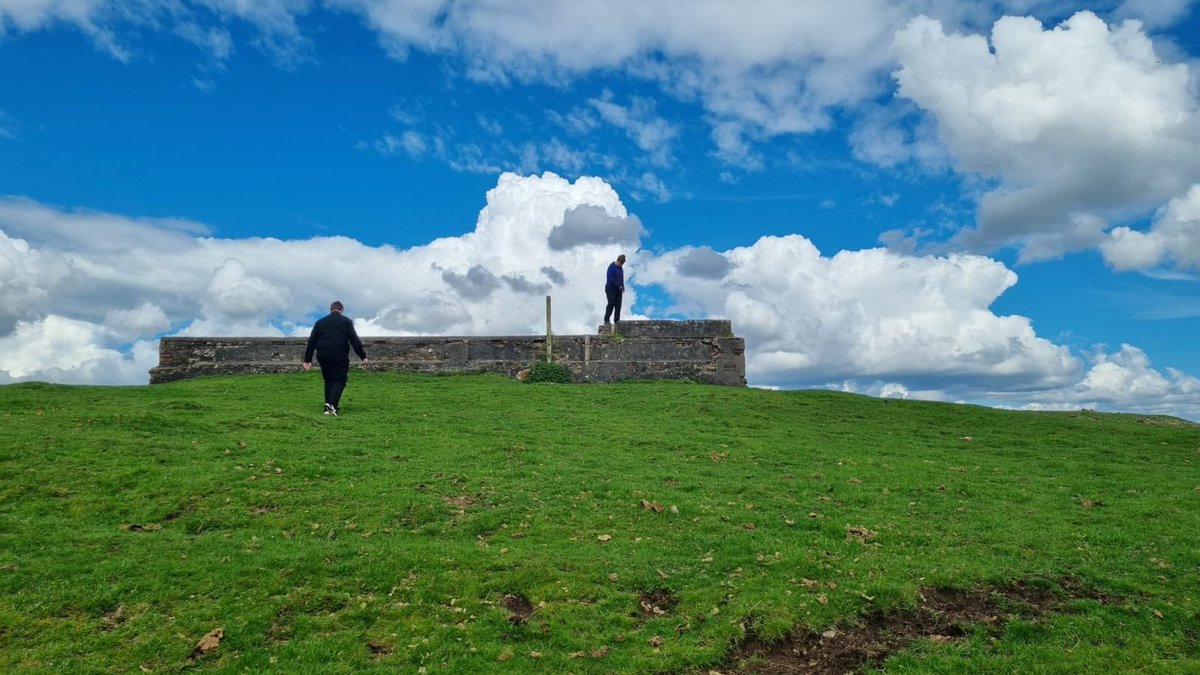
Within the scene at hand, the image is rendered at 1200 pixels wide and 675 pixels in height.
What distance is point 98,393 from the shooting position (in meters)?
22.6

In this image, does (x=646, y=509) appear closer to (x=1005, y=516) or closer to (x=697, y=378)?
(x=1005, y=516)

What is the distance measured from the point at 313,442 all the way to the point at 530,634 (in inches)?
362

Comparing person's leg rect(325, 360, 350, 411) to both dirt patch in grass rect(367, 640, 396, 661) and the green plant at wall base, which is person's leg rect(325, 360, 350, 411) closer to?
the green plant at wall base

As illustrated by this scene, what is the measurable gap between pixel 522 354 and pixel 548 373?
2.00 m

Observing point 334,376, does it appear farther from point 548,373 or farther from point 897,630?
point 897,630

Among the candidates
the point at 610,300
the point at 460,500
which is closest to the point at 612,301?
the point at 610,300

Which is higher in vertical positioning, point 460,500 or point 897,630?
point 460,500

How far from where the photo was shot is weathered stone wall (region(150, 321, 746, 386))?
97.6 ft

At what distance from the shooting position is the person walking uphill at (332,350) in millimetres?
19438

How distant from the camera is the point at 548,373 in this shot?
28.7 meters

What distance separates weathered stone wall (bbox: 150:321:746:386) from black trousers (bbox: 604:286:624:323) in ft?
2.47

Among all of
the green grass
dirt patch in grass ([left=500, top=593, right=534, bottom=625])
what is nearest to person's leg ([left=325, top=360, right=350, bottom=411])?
the green grass

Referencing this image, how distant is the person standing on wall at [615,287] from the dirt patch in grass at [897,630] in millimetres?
21567

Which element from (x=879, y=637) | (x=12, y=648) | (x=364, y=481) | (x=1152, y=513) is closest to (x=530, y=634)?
(x=879, y=637)
